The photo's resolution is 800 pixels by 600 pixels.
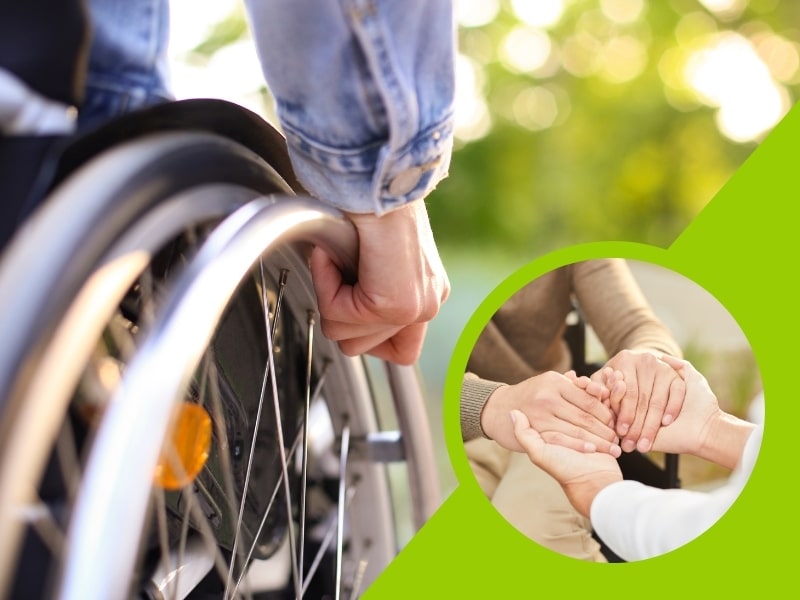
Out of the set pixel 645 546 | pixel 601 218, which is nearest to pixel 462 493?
pixel 645 546

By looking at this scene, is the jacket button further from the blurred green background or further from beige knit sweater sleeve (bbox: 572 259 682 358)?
the blurred green background

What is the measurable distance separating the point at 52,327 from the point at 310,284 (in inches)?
16.3

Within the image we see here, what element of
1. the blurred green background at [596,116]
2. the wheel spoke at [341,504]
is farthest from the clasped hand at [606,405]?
the blurred green background at [596,116]

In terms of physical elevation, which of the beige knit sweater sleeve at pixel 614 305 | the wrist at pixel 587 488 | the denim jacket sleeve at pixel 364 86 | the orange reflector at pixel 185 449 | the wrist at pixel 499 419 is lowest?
the wrist at pixel 587 488

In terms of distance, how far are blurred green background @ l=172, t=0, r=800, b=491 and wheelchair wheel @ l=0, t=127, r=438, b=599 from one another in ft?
15.1

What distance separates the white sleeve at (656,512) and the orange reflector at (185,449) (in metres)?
0.32

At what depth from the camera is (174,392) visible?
1.44ft

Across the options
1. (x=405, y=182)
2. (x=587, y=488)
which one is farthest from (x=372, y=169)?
(x=587, y=488)

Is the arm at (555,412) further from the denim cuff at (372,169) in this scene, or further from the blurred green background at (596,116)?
the blurred green background at (596,116)

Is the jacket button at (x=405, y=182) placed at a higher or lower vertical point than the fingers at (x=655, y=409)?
higher

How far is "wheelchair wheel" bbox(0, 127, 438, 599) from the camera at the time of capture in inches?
16.3

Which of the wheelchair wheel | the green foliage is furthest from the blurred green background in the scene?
the wheelchair wheel

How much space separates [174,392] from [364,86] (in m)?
0.26

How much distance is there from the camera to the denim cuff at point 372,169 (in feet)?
2.11
